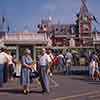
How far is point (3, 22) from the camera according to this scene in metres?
79.7

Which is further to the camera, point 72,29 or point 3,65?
point 72,29

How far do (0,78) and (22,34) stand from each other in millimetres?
56870

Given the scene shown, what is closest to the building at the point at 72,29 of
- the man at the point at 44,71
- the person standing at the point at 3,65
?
the person standing at the point at 3,65

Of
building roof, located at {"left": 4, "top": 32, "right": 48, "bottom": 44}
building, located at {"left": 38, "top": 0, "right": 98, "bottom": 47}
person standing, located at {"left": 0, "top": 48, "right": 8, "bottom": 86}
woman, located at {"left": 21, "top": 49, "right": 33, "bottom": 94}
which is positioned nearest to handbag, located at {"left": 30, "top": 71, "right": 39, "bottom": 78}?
woman, located at {"left": 21, "top": 49, "right": 33, "bottom": 94}

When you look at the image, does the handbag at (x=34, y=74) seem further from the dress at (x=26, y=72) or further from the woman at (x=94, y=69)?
the woman at (x=94, y=69)

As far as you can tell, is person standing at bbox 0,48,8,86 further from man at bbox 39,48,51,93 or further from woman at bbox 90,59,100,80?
woman at bbox 90,59,100,80

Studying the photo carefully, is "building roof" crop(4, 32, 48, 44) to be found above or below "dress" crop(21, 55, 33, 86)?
above

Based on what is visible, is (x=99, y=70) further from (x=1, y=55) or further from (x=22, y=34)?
(x=22, y=34)

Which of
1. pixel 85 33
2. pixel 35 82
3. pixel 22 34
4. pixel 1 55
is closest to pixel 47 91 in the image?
pixel 1 55

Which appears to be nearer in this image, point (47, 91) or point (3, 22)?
point (47, 91)

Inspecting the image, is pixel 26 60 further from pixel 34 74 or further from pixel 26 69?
pixel 34 74

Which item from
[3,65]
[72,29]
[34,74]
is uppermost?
[72,29]

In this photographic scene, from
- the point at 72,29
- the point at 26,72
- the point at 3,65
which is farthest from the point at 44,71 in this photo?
the point at 72,29

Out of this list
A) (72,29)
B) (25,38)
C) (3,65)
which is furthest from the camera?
(72,29)
